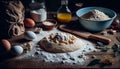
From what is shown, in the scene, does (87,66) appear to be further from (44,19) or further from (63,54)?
(44,19)

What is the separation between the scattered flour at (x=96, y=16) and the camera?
152 cm

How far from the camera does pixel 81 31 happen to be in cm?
154

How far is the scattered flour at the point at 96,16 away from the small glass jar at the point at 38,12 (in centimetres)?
25

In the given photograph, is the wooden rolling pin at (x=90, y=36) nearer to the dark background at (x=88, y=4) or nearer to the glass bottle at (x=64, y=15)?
the glass bottle at (x=64, y=15)

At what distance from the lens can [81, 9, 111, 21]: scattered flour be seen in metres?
1.52

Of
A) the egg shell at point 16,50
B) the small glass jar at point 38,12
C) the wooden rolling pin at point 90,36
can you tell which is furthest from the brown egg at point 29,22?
the egg shell at point 16,50

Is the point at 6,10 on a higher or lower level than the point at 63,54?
A: higher

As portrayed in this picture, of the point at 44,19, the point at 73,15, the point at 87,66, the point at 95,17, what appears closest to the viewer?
the point at 87,66

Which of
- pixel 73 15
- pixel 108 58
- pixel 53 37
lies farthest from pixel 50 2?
pixel 108 58

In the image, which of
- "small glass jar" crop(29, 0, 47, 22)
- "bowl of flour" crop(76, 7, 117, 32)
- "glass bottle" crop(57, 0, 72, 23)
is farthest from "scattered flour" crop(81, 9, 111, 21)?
"small glass jar" crop(29, 0, 47, 22)

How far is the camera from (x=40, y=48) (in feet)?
4.55

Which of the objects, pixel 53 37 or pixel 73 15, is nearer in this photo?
pixel 53 37

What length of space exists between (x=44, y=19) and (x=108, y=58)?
0.51m

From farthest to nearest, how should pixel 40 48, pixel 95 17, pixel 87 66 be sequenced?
1. pixel 95 17
2. pixel 40 48
3. pixel 87 66
